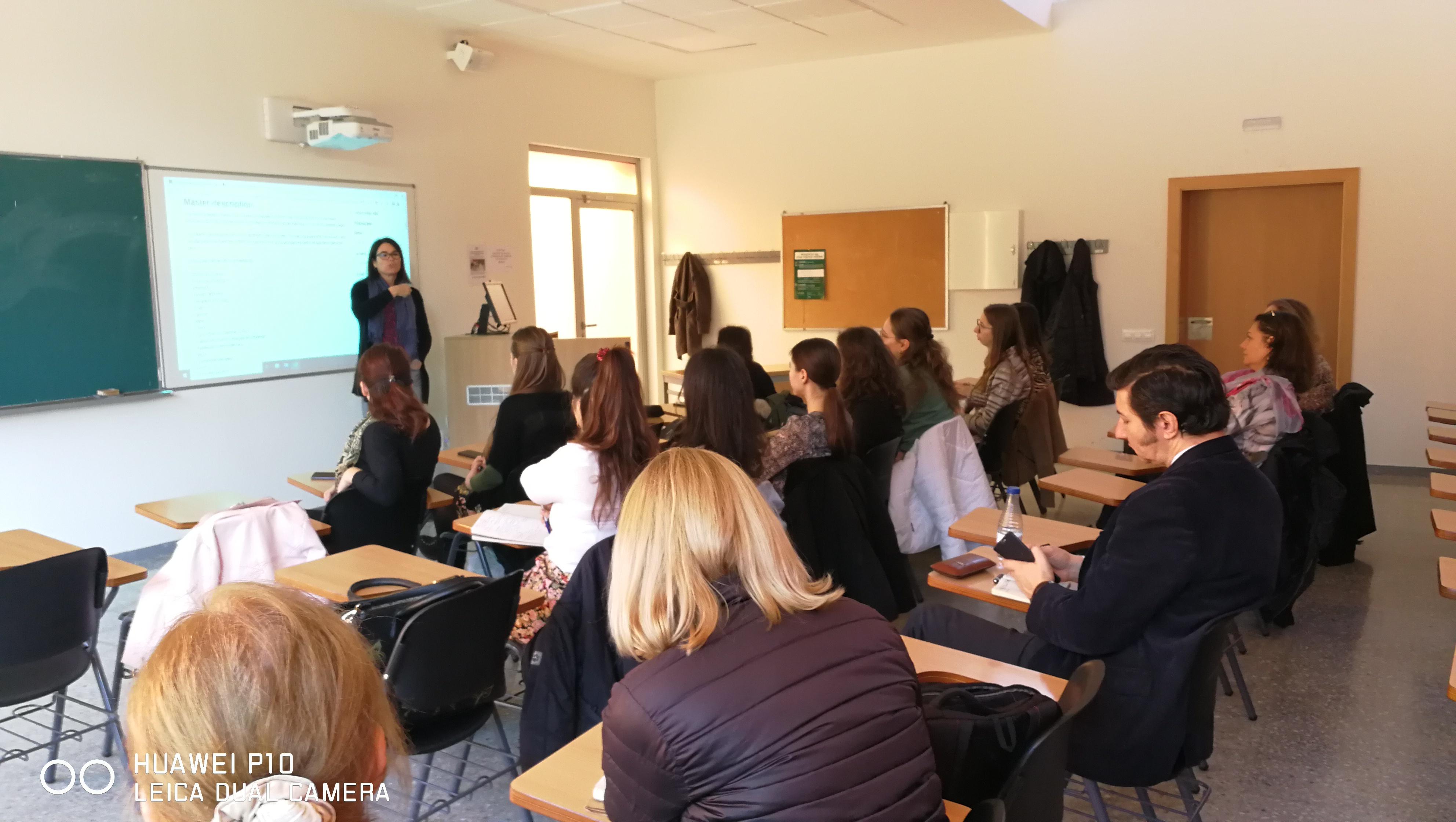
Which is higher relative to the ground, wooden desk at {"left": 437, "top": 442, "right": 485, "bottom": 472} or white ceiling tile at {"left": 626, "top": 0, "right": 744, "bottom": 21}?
white ceiling tile at {"left": 626, "top": 0, "right": 744, "bottom": 21}

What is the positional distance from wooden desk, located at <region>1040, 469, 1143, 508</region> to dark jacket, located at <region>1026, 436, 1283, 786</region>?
1554mm

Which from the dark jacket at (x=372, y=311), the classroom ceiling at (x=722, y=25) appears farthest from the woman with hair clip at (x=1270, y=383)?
the dark jacket at (x=372, y=311)

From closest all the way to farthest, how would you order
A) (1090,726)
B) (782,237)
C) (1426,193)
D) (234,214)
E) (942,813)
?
(942,813), (1090,726), (234,214), (1426,193), (782,237)

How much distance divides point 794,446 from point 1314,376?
264cm

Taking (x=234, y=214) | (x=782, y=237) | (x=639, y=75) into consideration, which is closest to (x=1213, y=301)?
(x=782, y=237)

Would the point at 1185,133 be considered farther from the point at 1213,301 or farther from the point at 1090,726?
the point at 1090,726

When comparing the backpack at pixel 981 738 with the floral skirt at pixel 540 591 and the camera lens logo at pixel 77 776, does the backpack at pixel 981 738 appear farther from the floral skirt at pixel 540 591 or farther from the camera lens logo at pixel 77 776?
the camera lens logo at pixel 77 776

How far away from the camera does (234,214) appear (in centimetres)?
573

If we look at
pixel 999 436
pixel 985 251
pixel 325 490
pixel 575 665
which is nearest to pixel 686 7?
pixel 985 251

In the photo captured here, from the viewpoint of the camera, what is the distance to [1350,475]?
4.86 m

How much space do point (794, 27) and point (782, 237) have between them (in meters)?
1.93

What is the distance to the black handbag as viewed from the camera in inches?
89.4

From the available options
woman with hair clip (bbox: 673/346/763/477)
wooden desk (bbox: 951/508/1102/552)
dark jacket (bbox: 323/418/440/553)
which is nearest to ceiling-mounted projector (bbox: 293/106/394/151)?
dark jacket (bbox: 323/418/440/553)

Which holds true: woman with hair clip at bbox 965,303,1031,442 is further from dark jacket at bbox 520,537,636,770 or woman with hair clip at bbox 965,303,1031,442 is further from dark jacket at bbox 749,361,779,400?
dark jacket at bbox 520,537,636,770
